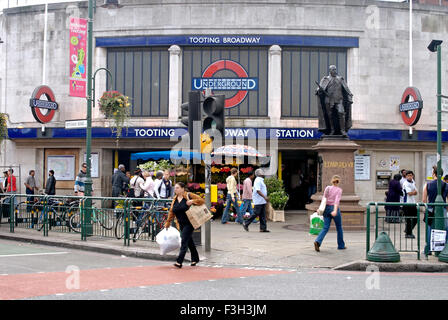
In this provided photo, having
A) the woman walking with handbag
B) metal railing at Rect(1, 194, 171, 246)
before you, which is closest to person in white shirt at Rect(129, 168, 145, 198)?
metal railing at Rect(1, 194, 171, 246)

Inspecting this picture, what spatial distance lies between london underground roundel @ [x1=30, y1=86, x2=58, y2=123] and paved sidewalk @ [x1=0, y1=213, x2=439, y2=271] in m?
9.17

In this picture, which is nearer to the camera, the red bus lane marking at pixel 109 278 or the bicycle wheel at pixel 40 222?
the red bus lane marking at pixel 109 278

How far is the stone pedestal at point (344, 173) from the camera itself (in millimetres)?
16453

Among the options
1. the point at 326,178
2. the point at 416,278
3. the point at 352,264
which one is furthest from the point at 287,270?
the point at 326,178

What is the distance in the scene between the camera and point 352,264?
10.7 m

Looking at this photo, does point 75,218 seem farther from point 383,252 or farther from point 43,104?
point 43,104

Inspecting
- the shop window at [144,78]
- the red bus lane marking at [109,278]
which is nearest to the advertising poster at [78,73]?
the shop window at [144,78]

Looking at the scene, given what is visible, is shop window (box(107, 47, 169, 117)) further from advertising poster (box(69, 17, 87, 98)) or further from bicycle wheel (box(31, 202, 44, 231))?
bicycle wheel (box(31, 202, 44, 231))

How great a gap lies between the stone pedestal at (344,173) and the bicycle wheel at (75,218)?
6821mm

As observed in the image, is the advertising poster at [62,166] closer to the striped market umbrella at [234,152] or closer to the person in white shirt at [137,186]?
the striped market umbrella at [234,152]

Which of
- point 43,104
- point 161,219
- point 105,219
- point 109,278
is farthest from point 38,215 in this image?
point 43,104

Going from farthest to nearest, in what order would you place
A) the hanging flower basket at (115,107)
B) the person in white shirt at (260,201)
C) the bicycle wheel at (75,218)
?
the hanging flower basket at (115,107) < the person in white shirt at (260,201) < the bicycle wheel at (75,218)

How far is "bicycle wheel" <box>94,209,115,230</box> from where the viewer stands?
1395 centimetres
